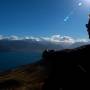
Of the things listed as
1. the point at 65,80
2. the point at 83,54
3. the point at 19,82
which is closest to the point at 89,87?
the point at 65,80

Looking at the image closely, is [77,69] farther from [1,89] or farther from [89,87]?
[1,89]

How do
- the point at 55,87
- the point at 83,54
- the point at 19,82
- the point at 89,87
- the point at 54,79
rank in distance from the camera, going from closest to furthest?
the point at 89,87
the point at 55,87
the point at 54,79
the point at 83,54
the point at 19,82

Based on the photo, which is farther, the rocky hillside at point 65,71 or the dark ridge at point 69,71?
the rocky hillside at point 65,71

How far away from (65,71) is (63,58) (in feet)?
12.7

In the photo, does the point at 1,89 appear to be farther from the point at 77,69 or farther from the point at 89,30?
the point at 89,30

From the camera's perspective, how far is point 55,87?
29281 millimetres

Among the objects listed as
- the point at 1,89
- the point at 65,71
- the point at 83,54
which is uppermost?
the point at 83,54

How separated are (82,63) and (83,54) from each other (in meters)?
2.62

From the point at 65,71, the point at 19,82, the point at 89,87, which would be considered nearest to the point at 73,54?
the point at 65,71

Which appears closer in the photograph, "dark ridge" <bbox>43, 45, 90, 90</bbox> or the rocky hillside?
"dark ridge" <bbox>43, 45, 90, 90</bbox>

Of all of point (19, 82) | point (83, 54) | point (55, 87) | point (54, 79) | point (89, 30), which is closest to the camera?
point (55, 87)

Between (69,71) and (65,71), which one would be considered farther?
(65,71)

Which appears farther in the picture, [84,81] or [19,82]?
[19,82]

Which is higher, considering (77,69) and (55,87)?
(77,69)
